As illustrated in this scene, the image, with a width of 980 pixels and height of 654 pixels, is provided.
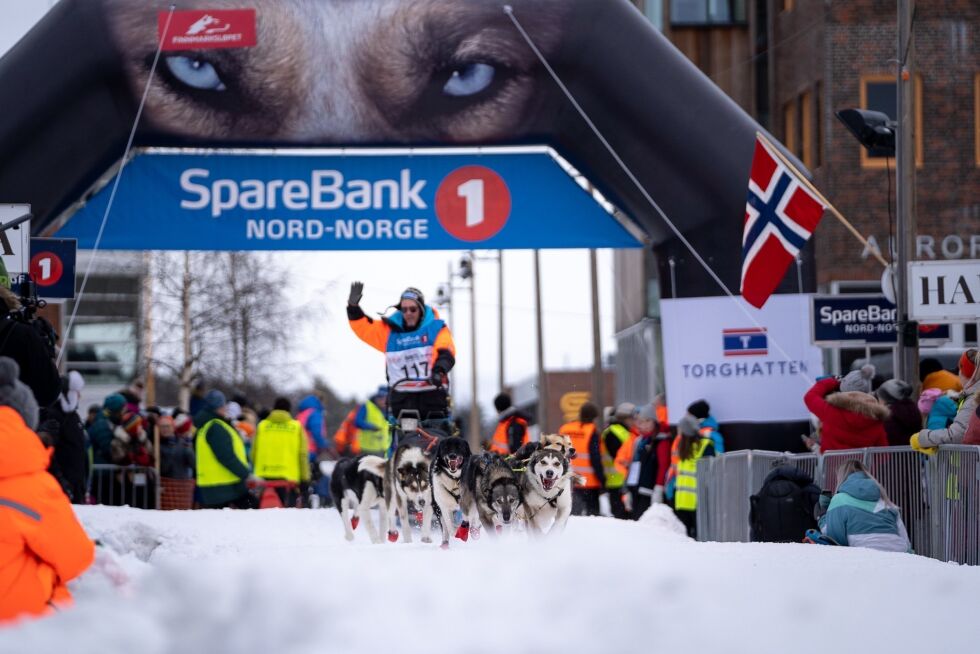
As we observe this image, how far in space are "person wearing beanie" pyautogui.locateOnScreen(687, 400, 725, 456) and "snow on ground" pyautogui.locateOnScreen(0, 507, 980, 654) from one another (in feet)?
23.9

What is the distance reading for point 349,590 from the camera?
4.72 metres

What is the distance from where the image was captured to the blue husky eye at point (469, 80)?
49.8ft

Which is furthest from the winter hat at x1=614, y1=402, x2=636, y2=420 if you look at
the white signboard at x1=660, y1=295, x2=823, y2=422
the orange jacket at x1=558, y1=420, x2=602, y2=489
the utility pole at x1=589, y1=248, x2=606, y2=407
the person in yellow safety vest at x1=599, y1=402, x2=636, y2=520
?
the utility pole at x1=589, y1=248, x2=606, y2=407

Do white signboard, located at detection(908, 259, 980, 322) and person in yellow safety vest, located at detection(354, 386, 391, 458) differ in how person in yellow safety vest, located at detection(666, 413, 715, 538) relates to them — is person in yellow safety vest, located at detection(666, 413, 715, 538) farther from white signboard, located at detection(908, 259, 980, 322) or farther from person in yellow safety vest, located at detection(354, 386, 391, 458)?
person in yellow safety vest, located at detection(354, 386, 391, 458)

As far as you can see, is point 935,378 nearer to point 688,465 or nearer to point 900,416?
point 900,416

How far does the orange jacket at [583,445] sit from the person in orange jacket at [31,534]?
33.4 feet

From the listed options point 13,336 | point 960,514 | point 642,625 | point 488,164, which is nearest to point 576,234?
point 488,164

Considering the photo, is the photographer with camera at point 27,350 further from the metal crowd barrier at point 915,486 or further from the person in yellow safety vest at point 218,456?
the person in yellow safety vest at point 218,456

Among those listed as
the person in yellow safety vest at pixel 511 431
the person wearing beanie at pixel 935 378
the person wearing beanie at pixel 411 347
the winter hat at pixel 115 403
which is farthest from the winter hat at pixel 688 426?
the winter hat at pixel 115 403

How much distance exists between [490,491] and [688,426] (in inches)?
175

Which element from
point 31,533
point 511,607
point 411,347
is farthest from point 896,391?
point 31,533

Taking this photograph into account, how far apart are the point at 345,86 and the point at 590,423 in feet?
12.7

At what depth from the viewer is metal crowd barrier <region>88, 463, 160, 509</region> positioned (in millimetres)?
16828

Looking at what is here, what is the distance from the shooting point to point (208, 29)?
586 inches
